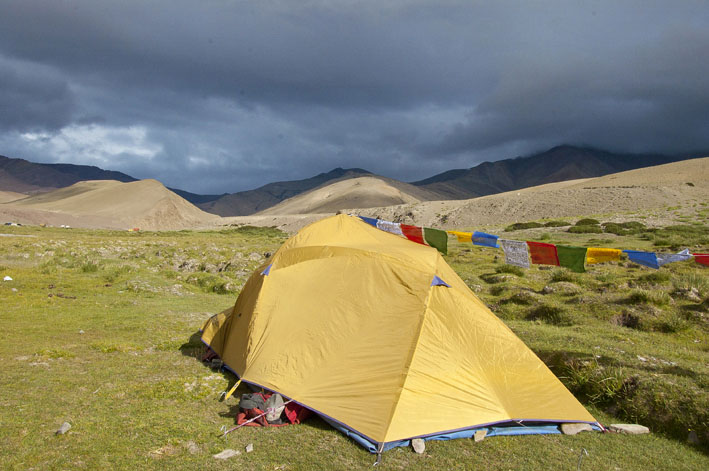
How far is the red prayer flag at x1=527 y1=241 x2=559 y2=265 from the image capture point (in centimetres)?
1071

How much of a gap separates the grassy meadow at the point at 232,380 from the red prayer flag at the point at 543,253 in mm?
1914

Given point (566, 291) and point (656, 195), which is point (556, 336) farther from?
point (656, 195)

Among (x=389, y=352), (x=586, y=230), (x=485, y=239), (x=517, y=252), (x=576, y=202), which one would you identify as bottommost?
(x=389, y=352)

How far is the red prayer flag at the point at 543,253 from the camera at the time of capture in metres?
10.7

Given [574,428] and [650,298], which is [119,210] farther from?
[574,428]

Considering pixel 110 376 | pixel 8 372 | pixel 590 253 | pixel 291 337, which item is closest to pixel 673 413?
pixel 590 253

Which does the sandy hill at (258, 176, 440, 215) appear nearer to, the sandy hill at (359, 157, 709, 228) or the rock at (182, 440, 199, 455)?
the sandy hill at (359, 157, 709, 228)

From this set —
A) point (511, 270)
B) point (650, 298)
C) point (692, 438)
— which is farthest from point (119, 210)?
point (692, 438)

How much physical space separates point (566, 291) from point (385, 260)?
32.8 ft

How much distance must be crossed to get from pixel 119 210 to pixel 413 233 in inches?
5219

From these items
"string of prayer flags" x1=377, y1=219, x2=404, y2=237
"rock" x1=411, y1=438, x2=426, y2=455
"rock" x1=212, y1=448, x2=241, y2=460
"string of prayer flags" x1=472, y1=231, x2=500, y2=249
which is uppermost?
"string of prayer flags" x1=377, y1=219, x2=404, y2=237

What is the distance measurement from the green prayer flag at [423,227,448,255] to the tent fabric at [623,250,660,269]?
530 centimetres

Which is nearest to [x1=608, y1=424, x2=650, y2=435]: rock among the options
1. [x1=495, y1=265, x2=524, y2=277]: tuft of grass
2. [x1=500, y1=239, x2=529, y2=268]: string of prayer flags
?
[x1=500, y1=239, x2=529, y2=268]: string of prayer flags

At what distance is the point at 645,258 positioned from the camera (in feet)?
31.4
